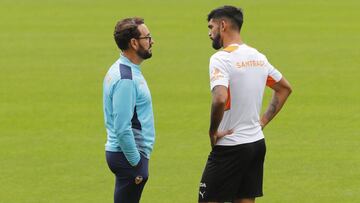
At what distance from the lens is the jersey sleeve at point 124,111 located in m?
7.89

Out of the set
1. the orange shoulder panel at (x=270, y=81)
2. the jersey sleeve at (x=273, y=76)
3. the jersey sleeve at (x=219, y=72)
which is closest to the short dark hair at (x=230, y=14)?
the jersey sleeve at (x=219, y=72)

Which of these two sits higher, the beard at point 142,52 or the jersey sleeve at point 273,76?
the beard at point 142,52

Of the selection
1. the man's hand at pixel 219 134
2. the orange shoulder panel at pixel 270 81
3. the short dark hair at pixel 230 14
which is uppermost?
the short dark hair at pixel 230 14

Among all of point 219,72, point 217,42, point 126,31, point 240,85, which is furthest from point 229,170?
point 126,31

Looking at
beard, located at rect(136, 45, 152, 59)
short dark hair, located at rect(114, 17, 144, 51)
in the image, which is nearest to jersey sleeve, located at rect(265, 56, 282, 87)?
beard, located at rect(136, 45, 152, 59)

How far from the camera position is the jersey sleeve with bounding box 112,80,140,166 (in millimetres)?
7891

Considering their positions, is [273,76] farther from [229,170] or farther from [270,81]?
[229,170]

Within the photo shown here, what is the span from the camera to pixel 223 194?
8.37 meters

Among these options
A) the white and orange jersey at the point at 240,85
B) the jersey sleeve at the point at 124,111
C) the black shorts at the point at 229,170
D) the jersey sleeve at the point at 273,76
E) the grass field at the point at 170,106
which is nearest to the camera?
the jersey sleeve at the point at 124,111

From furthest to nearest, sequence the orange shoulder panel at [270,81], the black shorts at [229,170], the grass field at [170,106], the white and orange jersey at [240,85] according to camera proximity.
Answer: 1. the grass field at [170,106]
2. the orange shoulder panel at [270,81]
3. the black shorts at [229,170]
4. the white and orange jersey at [240,85]

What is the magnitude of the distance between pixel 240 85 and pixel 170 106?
28.7 ft

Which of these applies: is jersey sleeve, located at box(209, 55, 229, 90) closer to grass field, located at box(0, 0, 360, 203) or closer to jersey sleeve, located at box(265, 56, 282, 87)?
jersey sleeve, located at box(265, 56, 282, 87)

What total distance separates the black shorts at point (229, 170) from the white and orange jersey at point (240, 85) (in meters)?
0.07

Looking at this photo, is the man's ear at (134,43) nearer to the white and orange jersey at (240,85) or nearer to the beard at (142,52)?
the beard at (142,52)
